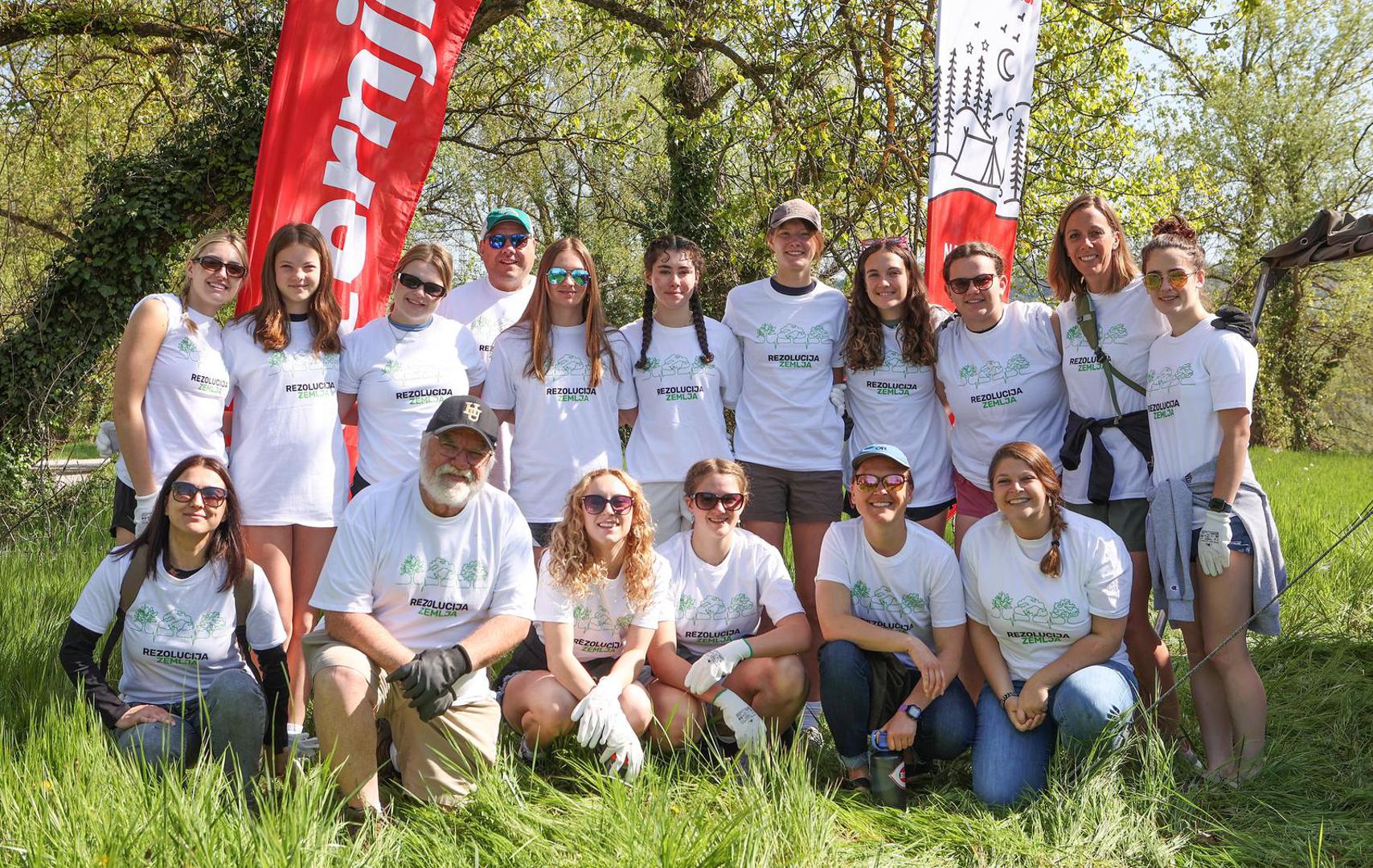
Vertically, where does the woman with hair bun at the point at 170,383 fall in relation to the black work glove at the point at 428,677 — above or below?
above

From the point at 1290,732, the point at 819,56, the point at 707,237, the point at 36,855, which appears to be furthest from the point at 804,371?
the point at 707,237

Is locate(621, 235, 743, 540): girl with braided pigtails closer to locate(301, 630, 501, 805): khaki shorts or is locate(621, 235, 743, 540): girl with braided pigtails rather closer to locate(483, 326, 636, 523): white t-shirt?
locate(483, 326, 636, 523): white t-shirt

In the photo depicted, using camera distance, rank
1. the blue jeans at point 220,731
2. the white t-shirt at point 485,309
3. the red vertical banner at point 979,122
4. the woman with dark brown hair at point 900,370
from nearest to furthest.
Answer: the blue jeans at point 220,731, the woman with dark brown hair at point 900,370, the white t-shirt at point 485,309, the red vertical banner at point 979,122

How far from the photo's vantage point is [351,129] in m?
5.33

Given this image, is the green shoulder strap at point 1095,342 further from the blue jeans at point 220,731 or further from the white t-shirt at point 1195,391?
the blue jeans at point 220,731

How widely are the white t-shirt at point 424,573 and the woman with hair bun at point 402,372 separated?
623 mm

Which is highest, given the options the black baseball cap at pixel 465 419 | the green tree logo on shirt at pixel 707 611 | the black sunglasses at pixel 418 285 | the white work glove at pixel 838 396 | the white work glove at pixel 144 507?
the black sunglasses at pixel 418 285

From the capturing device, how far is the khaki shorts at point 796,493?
15.7 feet

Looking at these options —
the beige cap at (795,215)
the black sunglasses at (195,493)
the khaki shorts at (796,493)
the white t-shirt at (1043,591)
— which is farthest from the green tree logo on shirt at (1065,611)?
the black sunglasses at (195,493)

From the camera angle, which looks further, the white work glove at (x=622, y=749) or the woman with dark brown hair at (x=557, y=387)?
the woman with dark brown hair at (x=557, y=387)

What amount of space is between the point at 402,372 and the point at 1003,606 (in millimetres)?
2529

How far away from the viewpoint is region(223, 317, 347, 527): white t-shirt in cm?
419

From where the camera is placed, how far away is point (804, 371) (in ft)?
15.7

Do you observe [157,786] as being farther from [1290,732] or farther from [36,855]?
[1290,732]
